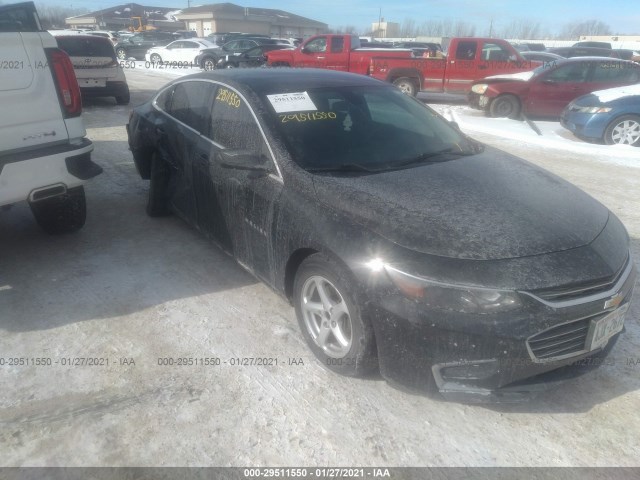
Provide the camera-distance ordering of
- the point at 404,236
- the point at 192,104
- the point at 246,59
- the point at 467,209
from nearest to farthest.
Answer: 1. the point at 404,236
2. the point at 467,209
3. the point at 192,104
4. the point at 246,59

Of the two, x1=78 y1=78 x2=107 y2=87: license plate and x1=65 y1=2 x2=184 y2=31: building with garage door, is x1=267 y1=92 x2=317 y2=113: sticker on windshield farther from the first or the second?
x1=65 y1=2 x2=184 y2=31: building with garage door

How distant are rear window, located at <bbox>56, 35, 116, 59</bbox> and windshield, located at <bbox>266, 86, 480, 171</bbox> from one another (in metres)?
9.98

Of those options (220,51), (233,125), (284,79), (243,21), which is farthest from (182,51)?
(243,21)

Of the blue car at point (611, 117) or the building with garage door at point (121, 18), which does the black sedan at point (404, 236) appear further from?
the building with garage door at point (121, 18)

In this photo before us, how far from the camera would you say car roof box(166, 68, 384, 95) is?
3.63 meters

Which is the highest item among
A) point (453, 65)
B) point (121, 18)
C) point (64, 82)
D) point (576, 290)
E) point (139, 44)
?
point (64, 82)

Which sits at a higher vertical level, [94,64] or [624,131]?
[94,64]

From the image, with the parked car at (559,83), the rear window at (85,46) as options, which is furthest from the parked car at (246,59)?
the parked car at (559,83)

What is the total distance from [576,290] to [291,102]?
2.18 metres

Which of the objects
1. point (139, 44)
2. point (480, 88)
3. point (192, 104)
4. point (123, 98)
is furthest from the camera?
point (139, 44)

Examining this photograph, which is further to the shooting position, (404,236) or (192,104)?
(192,104)

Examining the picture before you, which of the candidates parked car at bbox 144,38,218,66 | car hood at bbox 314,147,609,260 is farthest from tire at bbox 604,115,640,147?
parked car at bbox 144,38,218,66

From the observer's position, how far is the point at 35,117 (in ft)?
11.7

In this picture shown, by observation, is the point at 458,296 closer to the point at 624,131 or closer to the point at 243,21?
the point at 624,131
